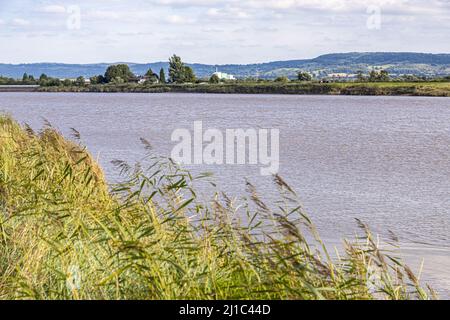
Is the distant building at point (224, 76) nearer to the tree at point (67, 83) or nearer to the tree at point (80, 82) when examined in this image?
the tree at point (80, 82)

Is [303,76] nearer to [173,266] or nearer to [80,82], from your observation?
[80,82]

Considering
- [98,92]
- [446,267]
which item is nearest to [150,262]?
[446,267]

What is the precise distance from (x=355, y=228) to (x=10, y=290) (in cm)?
824

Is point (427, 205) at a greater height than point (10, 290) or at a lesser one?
lesser

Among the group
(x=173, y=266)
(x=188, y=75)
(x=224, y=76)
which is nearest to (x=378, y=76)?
(x=224, y=76)

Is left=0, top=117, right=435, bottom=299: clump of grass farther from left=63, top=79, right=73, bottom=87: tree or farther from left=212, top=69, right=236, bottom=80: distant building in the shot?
left=63, top=79, right=73, bottom=87: tree

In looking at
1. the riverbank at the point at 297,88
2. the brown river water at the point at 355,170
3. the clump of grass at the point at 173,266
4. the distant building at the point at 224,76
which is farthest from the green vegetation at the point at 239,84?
the clump of grass at the point at 173,266

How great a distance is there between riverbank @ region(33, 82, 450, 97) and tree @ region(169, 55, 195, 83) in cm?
186

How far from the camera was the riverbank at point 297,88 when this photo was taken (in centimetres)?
9944

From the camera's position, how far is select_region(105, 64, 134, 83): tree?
13200 cm

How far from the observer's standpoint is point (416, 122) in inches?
1937

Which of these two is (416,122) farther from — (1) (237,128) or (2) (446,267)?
(2) (446,267)

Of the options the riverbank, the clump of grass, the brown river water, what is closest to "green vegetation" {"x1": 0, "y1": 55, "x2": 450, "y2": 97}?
the riverbank

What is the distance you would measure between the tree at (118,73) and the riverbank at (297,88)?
2.30 m
